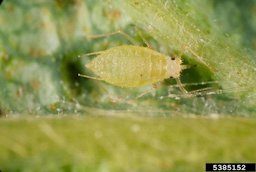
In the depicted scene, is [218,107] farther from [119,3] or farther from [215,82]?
[119,3]

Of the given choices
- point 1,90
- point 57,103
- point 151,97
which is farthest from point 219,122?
point 1,90

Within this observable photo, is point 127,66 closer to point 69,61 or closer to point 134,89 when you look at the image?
point 134,89

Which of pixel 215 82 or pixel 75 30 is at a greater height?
pixel 75 30

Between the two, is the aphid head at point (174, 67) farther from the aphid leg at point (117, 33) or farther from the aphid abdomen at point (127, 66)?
the aphid leg at point (117, 33)

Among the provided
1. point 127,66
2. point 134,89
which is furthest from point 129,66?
point 134,89

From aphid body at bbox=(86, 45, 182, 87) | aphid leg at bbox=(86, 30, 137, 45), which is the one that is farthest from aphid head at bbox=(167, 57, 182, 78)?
aphid leg at bbox=(86, 30, 137, 45)

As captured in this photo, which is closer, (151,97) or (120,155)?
(151,97)

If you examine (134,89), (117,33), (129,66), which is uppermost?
(117,33)
